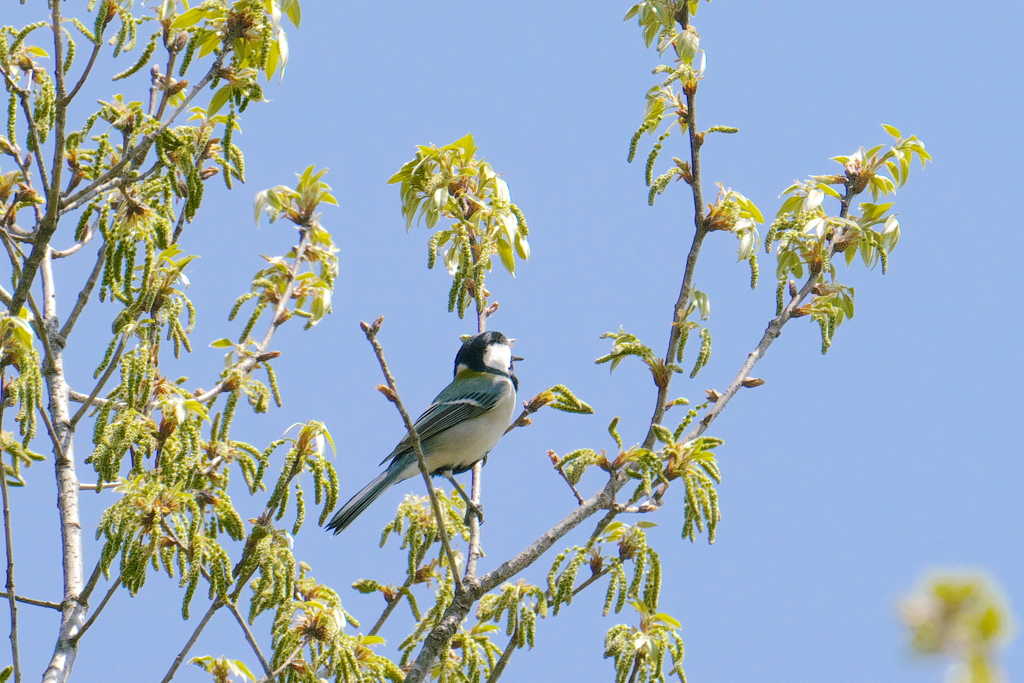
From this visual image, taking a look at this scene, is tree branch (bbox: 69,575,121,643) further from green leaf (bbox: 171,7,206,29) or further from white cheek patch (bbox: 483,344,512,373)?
white cheek patch (bbox: 483,344,512,373)

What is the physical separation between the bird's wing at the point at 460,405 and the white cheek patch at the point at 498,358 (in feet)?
0.95

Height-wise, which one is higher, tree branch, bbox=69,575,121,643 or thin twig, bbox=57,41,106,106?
thin twig, bbox=57,41,106,106

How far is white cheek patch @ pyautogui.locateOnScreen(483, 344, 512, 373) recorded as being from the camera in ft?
24.3

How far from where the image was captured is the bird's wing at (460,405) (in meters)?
6.63

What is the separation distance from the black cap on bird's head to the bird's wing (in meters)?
0.28

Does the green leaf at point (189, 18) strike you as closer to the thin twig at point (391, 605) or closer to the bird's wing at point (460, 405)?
the thin twig at point (391, 605)

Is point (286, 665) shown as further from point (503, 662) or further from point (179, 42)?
point (179, 42)

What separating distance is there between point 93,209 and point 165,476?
1.12 m

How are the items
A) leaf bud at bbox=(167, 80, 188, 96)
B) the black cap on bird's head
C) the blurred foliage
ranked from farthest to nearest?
1. the black cap on bird's head
2. leaf bud at bbox=(167, 80, 188, 96)
3. the blurred foliage

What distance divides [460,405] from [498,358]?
31.6 inches

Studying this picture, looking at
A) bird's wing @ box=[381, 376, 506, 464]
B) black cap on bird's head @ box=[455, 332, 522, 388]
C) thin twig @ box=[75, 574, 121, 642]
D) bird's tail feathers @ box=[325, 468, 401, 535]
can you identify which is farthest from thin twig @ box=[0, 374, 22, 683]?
black cap on bird's head @ box=[455, 332, 522, 388]

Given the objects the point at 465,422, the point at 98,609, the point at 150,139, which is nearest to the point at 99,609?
the point at 98,609

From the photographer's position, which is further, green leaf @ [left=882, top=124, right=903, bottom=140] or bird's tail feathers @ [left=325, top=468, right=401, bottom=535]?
bird's tail feathers @ [left=325, top=468, right=401, bottom=535]

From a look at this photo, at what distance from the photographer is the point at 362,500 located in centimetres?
567
